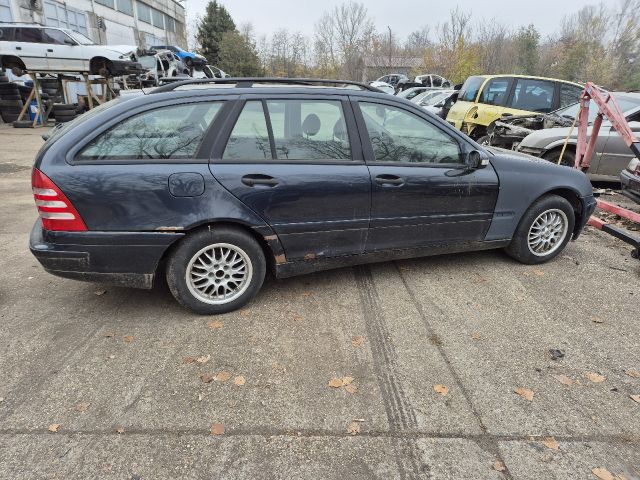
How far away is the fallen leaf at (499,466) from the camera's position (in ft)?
6.94

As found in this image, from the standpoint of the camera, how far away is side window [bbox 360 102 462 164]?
3578mm

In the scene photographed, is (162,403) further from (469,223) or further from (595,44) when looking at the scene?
(595,44)

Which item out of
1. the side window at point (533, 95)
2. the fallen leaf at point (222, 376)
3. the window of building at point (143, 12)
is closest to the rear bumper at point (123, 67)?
the side window at point (533, 95)

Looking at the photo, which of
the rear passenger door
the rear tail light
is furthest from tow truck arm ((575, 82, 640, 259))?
the rear tail light

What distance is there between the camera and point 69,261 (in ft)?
9.89

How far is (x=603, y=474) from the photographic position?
2.10 m

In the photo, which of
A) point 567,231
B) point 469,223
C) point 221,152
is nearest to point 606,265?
point 567,231

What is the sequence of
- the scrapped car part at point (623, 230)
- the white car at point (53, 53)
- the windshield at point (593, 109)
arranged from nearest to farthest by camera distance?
the scrapped car part at point (623, 230), the windshield at point (593, 109), the white car at point (53, 53)

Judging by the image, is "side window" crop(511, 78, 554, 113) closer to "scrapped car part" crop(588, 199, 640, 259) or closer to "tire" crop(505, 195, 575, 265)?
"scrapped car part" crop(588, 199, 640, 259)

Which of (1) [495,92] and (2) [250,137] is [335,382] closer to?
(2) [250,137]

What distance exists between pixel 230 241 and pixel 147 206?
616 mm

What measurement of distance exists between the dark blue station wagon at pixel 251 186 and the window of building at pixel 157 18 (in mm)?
45605

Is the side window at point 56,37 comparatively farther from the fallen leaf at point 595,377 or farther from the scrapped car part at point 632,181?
the fallen leaf at point 595,377

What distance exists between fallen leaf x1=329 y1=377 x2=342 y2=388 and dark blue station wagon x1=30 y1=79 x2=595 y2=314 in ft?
3.44
